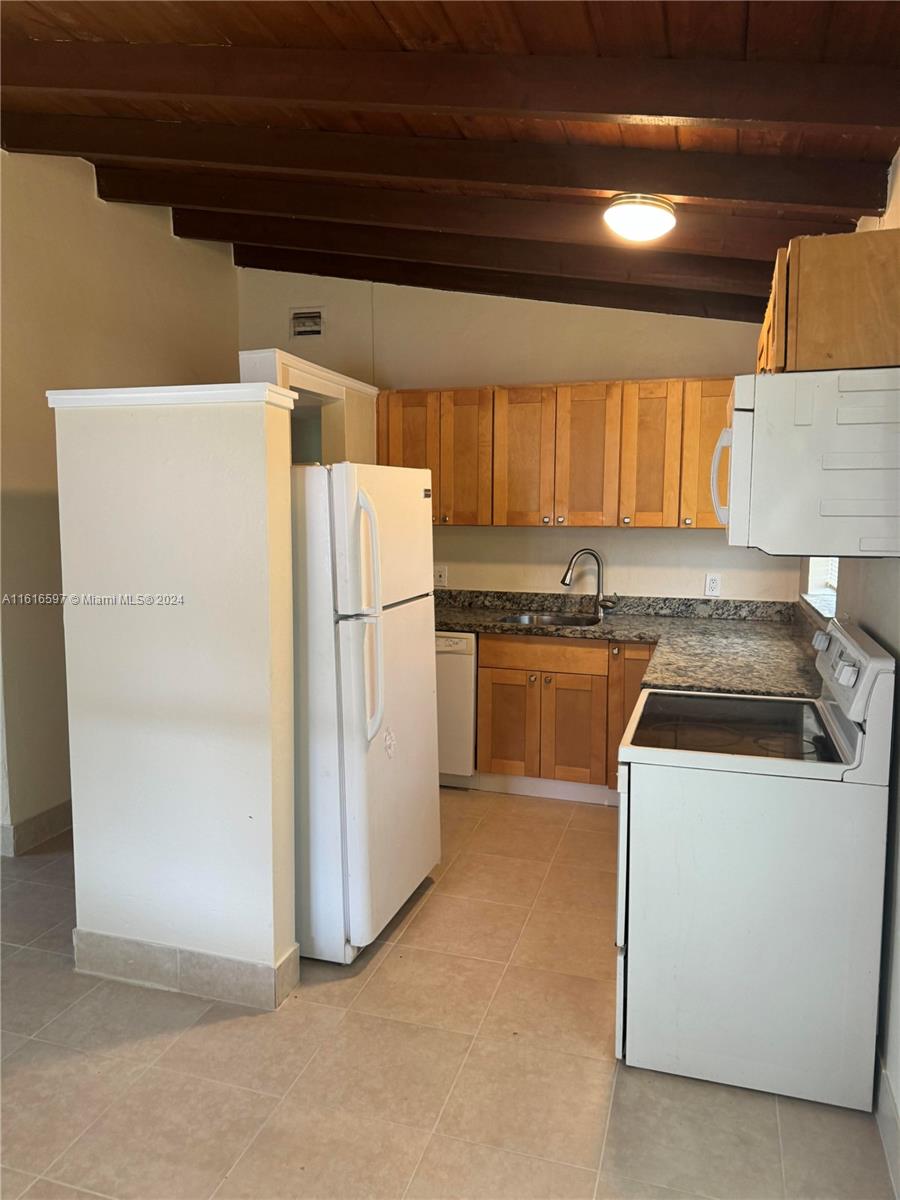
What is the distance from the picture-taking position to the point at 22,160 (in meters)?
3.52

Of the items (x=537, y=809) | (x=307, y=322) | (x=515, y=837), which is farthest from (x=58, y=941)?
(x=307, y=322)

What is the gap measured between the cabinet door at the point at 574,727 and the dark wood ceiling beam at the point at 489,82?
101 inches

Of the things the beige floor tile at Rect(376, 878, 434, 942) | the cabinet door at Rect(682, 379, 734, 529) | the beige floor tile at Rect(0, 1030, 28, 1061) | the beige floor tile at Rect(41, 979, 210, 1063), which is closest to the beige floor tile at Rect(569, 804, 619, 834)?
the beige floor tile at Rect(376, 878, 434, 942)

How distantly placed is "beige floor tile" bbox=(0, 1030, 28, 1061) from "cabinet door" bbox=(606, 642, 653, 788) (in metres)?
2.64

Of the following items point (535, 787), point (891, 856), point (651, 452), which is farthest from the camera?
point (535, 787)

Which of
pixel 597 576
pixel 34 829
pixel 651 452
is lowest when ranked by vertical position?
pixel 34 829

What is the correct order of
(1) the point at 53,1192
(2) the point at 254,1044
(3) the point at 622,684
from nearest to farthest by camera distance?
(1) the point at 53,1192
(2) the point at 254,1044
(3) the point at 622,684

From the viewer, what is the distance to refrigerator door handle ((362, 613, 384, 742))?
2.67 meters

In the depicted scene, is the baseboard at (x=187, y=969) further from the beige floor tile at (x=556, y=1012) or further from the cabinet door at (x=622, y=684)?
the cabinet door at (x=622, y=684)

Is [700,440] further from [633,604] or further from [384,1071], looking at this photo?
[384,1071]

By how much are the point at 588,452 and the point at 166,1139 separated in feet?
11.0

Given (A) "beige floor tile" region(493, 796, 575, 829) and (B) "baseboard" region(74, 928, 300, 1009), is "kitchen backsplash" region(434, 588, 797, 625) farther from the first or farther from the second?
(B) "baseboard" region(74, 928, 300, 1009)

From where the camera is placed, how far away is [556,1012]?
98.4 inches

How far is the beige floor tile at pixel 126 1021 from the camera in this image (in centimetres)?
233
